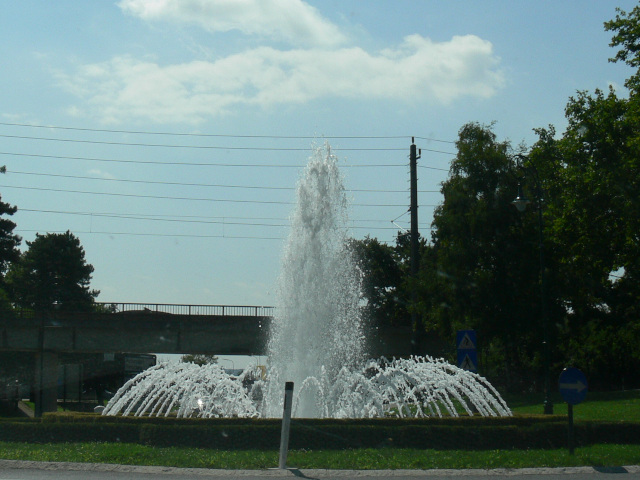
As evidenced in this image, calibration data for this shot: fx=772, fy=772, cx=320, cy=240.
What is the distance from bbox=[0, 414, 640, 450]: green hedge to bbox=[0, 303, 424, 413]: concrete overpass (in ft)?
104

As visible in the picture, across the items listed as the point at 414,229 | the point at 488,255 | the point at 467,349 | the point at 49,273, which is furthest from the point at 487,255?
the point at 49,273

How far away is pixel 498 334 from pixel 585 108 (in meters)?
12.8

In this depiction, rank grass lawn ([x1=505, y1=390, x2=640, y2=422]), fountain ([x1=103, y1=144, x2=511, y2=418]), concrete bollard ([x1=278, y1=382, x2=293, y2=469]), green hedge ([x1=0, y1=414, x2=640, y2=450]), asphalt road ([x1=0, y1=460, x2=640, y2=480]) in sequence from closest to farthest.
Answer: asphalt road ([x1=0, y1=460, x2=640, y2=480]) → concrete bollard ([x1=278, y1=382, x2=293, y2=469]) → green hedge ([x1=0, y1=414, x2=640, y2=450]) → fountain ([x1=103, y1=144, x2=511, y2=418]) → grass lawn ([x1=505, y1=390, x2=640, y2=422])

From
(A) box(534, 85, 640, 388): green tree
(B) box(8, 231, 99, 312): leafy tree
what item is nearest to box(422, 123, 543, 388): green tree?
(A) box(534, 85, 640, 388): green tree

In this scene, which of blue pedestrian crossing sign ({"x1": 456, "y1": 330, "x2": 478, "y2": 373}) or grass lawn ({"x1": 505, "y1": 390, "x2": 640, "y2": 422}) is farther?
grass lawn ({"x1": 505, "y1": 390, "x2": 640, "y2": 422})

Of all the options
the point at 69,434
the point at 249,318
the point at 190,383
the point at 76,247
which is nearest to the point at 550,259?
the point at 249,318

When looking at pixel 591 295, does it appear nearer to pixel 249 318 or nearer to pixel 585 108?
pixel 585 108

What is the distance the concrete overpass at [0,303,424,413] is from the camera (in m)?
46.3

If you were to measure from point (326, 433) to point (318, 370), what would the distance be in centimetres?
530

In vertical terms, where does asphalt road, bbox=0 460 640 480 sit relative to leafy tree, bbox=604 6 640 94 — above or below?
below

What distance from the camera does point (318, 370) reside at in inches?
765

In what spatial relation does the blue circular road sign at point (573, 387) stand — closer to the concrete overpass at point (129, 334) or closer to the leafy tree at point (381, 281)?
the concrete overpass at point (129, 334)

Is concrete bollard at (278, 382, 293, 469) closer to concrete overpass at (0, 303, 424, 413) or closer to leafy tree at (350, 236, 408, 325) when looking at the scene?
concrete overpass at (0, 303, 424, 413)

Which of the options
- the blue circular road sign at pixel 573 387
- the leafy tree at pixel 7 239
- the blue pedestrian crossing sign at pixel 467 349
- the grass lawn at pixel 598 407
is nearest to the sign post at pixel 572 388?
the blue circular road sign at pixel 573 387
